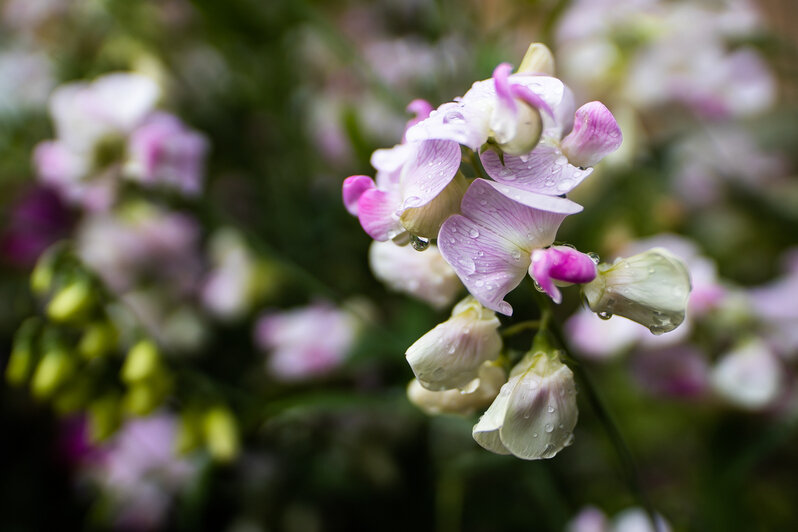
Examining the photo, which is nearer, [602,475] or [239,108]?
[602,475]

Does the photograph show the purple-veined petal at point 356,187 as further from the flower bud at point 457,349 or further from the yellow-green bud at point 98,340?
the yellow-green bud at point 98,340

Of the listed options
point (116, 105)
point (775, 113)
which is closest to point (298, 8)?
point (116, 105)

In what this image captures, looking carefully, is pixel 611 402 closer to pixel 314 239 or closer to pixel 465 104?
pixel 314 239

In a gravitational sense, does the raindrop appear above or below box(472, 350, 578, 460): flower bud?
above

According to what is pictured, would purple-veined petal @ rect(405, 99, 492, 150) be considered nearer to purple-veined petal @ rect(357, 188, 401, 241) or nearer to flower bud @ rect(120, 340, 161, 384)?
purple-veined petal @ rect(357, 188, 401, 241)

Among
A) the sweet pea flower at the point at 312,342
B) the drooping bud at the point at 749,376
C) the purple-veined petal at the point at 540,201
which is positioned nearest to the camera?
the purple-veined petal at the point at 540,201

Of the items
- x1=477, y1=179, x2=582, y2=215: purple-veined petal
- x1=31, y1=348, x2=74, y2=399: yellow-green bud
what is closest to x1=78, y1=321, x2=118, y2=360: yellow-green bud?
x1=31, y1=348, x2=74, y2=399: yellow-green bud

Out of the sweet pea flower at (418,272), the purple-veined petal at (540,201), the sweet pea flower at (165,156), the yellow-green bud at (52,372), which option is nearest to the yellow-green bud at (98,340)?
the yellow-green bud at (52,372)
